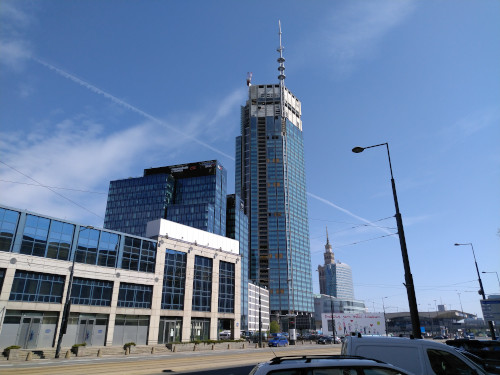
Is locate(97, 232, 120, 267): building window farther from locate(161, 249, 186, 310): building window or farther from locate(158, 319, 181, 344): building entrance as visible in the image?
locate(158, 319, 181, 344): building entrance

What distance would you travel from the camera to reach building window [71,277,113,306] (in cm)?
3912

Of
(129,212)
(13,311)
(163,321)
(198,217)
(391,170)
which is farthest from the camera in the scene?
(129,212)

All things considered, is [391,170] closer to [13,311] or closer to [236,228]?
[13,311]

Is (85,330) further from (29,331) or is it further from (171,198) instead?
(171,198)

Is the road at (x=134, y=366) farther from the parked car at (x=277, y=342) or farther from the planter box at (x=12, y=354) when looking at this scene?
the parked car at (x=277, y=342)

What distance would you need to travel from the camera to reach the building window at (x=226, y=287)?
2229 inches

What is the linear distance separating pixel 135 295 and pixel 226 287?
17.1 m

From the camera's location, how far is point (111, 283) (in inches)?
1692

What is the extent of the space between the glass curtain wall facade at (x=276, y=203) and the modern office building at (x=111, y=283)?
113 m

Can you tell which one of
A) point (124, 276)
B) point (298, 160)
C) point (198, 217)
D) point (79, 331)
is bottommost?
point (79, 331)

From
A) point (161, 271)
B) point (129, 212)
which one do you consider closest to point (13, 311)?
point (161, 271)

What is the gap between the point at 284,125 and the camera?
192 m

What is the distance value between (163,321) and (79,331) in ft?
39.2

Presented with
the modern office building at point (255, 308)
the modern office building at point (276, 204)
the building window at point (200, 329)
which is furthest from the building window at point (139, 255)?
the modern office building at point (276, 204)
